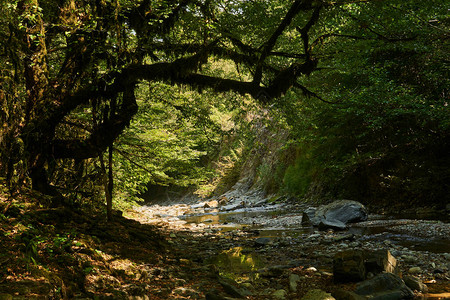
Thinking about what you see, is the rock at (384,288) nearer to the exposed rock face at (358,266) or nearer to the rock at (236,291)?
the exposed rock face at (358,266)

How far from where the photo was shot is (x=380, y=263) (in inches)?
165

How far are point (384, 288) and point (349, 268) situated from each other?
521 millimetres

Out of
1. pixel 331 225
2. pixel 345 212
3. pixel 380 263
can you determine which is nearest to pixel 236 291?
pixel 380 263

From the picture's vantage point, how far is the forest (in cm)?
409

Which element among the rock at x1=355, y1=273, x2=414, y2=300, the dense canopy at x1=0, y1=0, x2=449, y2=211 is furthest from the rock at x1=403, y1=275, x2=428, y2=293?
the dense canopy at x1=0, y1=0, x2=449, y2=211

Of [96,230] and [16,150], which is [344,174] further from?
[16,150]

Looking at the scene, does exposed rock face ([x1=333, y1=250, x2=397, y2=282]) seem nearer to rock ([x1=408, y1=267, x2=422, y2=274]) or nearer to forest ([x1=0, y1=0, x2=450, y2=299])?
rock ([x1=408, y1=267, x2=422, y2=274])

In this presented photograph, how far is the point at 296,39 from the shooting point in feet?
25.3

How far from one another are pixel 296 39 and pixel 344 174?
697cm

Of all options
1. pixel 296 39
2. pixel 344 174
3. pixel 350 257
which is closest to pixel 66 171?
pixel 350 257

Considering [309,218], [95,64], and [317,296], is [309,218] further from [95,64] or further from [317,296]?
[95,64]

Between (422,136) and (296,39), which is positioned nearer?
(296,39)

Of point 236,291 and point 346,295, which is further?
point 236,291

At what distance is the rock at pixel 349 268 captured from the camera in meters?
4.06
